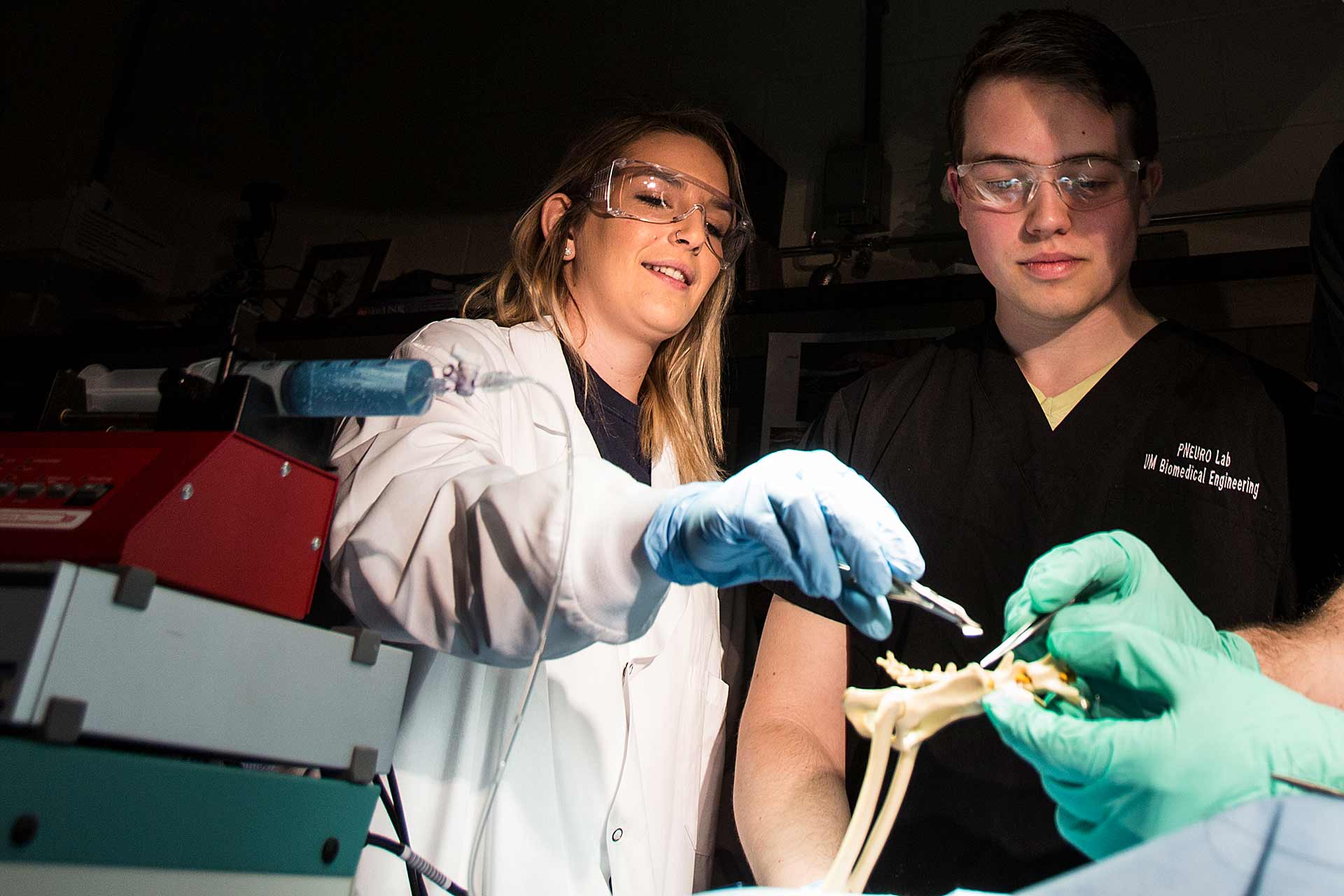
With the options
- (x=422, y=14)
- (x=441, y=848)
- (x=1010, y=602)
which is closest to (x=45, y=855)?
(x=441, y=848)

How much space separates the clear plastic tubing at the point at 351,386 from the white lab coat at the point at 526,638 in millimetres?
156

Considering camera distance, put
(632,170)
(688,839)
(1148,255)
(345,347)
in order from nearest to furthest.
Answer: (688,839) → (632,170) → (1148,255) → (345,347)

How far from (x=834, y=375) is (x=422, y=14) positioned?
2.07 meters

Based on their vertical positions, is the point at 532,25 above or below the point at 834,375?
above

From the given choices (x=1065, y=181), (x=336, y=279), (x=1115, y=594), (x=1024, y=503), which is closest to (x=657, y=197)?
(x=1065, y=181)

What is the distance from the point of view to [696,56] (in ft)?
9.56

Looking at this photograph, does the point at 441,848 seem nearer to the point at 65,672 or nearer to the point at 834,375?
the point at 65,672

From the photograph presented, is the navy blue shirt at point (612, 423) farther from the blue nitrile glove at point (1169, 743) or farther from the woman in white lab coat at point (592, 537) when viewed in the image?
the blue nitrile glove at point (1169, 743)

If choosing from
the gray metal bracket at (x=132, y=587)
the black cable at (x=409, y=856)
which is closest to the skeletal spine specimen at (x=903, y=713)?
the black cable at (x=409, y=856)

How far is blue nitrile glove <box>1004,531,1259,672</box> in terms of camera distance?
3.24ft

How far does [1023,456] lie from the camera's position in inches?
58.7

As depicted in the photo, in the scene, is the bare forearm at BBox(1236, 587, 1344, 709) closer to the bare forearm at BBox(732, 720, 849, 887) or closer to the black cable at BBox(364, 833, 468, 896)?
the bare forearm at BBox(732, 720, 849, 887)

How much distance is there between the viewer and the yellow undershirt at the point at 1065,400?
152 centimetres

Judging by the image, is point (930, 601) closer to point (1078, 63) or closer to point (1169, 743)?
point (1169, 743)
